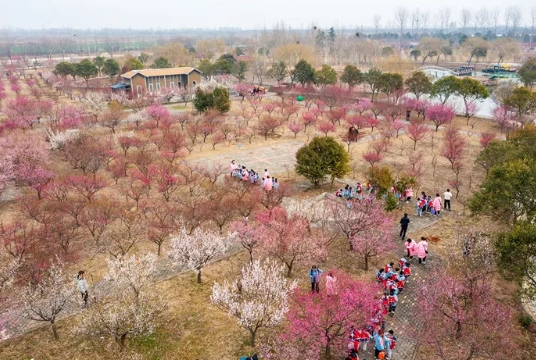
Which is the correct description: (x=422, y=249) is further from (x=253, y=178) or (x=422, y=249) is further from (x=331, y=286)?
(x=253, y=178)

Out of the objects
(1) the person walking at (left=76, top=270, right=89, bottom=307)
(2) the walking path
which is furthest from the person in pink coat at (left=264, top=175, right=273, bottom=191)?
(1) the person walking at (left=76, top=270, right=89, bottom=307)

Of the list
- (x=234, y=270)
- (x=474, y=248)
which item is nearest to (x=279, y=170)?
(x=234, y=270)

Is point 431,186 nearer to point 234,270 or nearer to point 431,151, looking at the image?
point 431,151

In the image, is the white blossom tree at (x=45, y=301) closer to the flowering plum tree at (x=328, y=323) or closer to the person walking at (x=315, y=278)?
the flowering plum tree at (x=328, y=323)

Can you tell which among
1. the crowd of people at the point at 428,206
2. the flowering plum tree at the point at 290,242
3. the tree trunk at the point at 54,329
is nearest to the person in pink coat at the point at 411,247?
the flowering plum tree at the point at 290,242

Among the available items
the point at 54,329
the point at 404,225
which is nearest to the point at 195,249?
the point at 54,329

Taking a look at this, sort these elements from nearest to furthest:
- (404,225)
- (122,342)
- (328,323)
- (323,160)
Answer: (328,323), (122,342), (404,225), (323,160)
